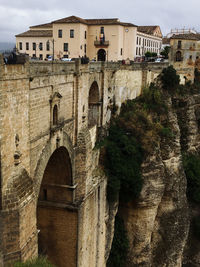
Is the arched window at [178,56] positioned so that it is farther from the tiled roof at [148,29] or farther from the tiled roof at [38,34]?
the tiled roof at [148,29]

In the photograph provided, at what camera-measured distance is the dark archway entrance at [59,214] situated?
16.9m

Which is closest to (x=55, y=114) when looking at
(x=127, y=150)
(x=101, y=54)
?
(x=127, y=150)

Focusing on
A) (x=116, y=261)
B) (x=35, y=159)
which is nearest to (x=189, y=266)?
(x=116, y=261)

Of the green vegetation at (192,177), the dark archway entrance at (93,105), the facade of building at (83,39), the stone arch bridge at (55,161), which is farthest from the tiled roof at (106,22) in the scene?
the dark archway entrance at (93,105)

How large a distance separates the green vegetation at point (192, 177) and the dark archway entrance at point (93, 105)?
14.3m

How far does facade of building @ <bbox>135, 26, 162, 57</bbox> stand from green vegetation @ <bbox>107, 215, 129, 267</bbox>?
35116 mm

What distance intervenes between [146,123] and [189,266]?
55.0 feet

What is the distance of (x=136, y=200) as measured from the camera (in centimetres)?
2327

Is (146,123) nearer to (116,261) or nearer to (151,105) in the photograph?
(151,105)

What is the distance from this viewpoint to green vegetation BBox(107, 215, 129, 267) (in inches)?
899

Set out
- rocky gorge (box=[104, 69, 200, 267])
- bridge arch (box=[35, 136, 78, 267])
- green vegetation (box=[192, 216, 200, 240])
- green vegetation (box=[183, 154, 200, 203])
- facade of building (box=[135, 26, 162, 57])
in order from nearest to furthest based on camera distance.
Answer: bridge arch (box=[35, 136, 78, 267]) < rocky gorge (box=[104, 69, 200, 267]) < green vegetation (box=[183, 154, 200, 203]) < green vegetation (box=[192, 216, 200, 240]) < facade of building (box=[135, 26, 162, 57])

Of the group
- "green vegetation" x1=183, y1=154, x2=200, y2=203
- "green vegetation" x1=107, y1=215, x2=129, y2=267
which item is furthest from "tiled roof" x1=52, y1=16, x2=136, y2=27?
"green vegetation" x1=107, y1=215, x2=129, y2=267

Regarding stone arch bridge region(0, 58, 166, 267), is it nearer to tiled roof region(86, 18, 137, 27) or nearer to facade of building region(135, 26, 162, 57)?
tiled roof region(86, 18, 137, 27)

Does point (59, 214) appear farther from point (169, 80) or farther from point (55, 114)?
point (169, 80)
